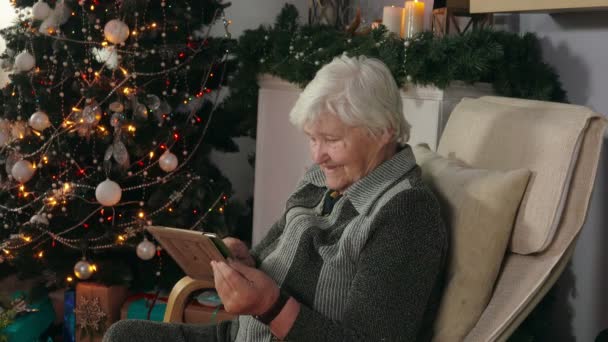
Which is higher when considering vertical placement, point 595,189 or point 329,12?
point 329,12

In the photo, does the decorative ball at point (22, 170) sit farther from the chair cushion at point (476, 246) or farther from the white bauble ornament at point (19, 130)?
the chair cushion at point (476, 246)

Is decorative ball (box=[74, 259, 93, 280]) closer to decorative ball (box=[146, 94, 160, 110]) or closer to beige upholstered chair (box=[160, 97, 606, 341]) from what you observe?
decorative ball (box=[146, 94, 160, 110])

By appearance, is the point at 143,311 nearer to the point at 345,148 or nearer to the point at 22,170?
the point at 22,170

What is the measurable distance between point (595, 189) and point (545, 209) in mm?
548

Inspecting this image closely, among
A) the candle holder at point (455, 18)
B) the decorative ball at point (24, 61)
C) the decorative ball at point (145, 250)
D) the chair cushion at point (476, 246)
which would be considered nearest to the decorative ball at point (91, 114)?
the decorative ball at point (24, 61)

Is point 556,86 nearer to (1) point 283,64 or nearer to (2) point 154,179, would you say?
(1) point 283,64

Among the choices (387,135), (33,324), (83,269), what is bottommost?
(33,324)

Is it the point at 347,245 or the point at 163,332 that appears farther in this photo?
the point at 163,332

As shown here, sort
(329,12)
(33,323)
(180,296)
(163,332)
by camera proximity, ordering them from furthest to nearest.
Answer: (329,12) → (33,323) → (180,296) → (163,332)

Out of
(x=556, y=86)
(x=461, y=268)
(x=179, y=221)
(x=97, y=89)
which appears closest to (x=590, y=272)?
(x=556, y=86)

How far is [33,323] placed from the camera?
3010 millimetres

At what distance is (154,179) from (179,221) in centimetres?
18

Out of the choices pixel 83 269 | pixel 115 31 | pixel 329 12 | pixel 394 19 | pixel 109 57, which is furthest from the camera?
pixel 329 12

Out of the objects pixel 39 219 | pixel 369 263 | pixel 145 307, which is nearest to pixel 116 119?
pixel 39 219
